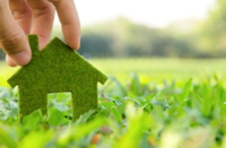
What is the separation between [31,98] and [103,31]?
73.1 feet

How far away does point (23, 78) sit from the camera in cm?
117

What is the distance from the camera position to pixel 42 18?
167 centimetres

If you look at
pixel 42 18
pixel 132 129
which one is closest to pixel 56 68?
pixel 42 18

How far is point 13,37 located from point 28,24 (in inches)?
25.3

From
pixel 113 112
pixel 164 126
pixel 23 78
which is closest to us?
pixel 164 126

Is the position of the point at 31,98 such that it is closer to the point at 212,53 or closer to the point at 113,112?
the point at 113,112

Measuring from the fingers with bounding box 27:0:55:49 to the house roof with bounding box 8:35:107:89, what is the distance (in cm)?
44

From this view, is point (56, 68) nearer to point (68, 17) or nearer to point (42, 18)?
point (68, 17)

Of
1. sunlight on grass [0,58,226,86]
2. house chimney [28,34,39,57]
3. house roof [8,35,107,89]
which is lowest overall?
sunlight on grass [0,58,226,86]

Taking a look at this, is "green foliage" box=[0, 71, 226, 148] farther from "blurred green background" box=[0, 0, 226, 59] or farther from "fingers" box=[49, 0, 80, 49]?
"blurred green background" box=[0, 0, 226, 59]

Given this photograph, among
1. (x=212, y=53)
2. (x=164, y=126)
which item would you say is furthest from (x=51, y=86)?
(x=212, y=53)

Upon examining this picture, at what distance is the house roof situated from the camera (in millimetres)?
1186

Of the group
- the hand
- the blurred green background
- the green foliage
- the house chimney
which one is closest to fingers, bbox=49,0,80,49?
the hand

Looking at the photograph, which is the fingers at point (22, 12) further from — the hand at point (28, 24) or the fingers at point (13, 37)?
the fingers at point (13, 37)
